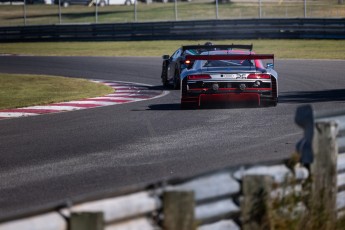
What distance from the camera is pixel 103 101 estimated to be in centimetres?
2012

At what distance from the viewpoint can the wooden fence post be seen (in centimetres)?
579

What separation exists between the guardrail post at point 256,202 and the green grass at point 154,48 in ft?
96.1

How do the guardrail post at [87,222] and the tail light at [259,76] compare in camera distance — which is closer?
the guardrail post at [87,222]

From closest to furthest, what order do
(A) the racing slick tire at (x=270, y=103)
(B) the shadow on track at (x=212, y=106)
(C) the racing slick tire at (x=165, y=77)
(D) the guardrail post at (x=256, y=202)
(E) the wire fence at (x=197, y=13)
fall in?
(D) the guardrail post at (x=256, y=202) < (A) the racing slick tire at (x=270, y=103) < (B) the shadow on track at (x=212, y=106) < (C) the racing slick tire at (x=165, y=77) < (E) the wire fence at (x=197, y=13)

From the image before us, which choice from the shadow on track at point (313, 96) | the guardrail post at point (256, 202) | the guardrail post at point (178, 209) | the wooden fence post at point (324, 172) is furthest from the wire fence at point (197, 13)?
the guardrail post at point (178, 209)

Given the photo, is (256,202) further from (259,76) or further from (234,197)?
(259,76)

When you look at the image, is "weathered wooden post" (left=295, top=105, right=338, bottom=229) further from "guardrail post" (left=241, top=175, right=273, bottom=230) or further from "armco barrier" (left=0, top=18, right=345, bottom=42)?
"armco barrier" (left=0, top=18, right=345, bottom=42)

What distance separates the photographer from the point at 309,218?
575cm

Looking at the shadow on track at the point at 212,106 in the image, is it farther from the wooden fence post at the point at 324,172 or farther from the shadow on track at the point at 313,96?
the wooden fence post at the point at 324,172

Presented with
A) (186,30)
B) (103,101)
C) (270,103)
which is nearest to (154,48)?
(186,30)

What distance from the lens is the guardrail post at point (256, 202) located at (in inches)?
199

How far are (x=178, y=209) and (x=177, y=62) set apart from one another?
55.9 ft

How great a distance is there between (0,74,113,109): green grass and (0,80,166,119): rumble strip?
1.47ft

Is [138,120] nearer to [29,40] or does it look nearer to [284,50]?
[284,50]
